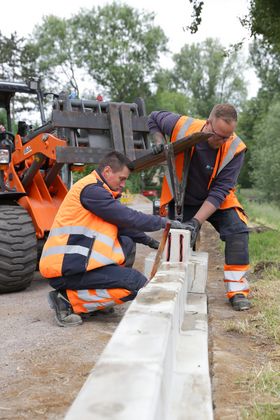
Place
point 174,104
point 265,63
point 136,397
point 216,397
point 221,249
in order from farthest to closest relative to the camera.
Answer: point 174,104 → point 265,63 → point 221,249 → point 216,397 → point 136,397

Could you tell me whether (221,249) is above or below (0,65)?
below

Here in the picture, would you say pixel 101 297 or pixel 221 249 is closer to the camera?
pixel 101 297

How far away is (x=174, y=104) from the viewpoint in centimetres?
4953

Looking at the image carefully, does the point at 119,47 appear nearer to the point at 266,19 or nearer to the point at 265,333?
the point at 266,19

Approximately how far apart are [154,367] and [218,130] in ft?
10.3

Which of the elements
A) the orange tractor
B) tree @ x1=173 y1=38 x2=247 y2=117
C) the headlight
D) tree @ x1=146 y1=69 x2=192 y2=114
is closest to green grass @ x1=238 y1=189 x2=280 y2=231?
the orange tractor

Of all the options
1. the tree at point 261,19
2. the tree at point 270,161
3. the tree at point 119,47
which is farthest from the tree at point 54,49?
the tree at point 261,19

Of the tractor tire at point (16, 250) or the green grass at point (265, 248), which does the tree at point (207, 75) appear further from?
the tractor tire at point (16, 250)

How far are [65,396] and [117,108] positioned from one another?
13.3ft

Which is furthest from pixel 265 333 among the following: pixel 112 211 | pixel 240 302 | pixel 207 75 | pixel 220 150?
pixel 207 75

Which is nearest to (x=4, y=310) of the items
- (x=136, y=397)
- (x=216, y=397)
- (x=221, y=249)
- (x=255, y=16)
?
(x=216, y=397)

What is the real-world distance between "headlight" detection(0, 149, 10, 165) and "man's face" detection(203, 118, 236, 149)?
2932 millimetres

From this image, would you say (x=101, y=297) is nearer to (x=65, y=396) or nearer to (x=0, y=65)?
(x=65, y=396)

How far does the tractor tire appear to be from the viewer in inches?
231
